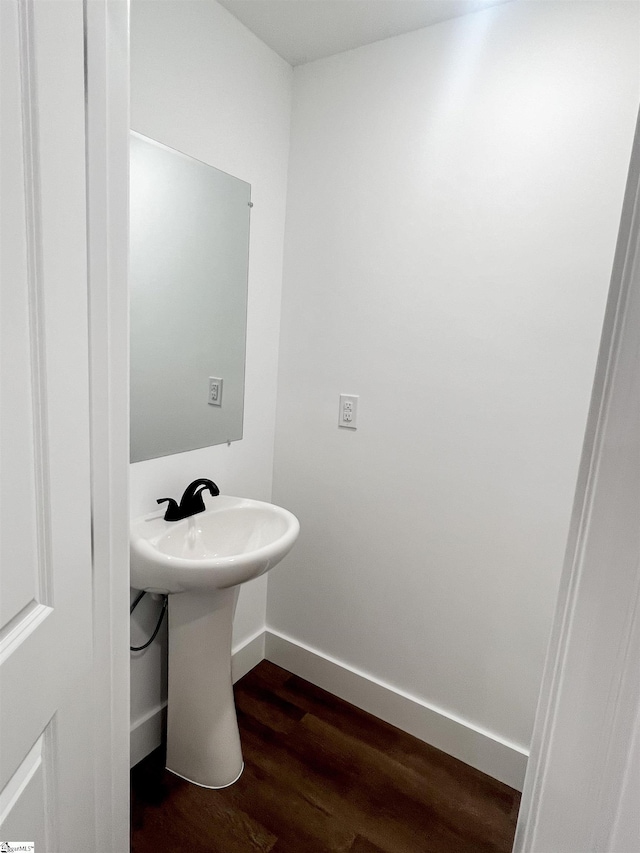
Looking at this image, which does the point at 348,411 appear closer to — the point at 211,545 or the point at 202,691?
the point at 211,545

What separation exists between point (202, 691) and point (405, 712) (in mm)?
772

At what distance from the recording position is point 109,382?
825 mm

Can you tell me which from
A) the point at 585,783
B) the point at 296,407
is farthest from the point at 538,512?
the point at 585,783

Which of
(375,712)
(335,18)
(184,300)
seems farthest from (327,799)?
(335,18)

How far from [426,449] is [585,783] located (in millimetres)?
1344

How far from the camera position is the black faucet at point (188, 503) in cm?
155

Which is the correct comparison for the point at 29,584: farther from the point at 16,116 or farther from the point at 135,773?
the point at 135,773

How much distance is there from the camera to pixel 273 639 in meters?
2.16

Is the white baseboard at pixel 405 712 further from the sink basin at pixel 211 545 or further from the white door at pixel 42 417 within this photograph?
the white door at pixel 42 417

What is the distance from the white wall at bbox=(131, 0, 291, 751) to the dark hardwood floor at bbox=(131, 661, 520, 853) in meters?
0.31

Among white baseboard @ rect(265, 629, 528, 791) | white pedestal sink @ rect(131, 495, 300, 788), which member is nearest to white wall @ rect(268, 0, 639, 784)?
white baseboard @ rect(265, 629, 528, 791)

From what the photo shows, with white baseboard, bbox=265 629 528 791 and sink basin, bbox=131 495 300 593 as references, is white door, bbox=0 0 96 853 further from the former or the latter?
white baseboard, bbox=265 629 528 791

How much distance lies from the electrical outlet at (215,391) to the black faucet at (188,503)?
311 mm

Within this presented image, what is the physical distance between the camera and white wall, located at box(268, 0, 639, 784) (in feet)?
4.57
